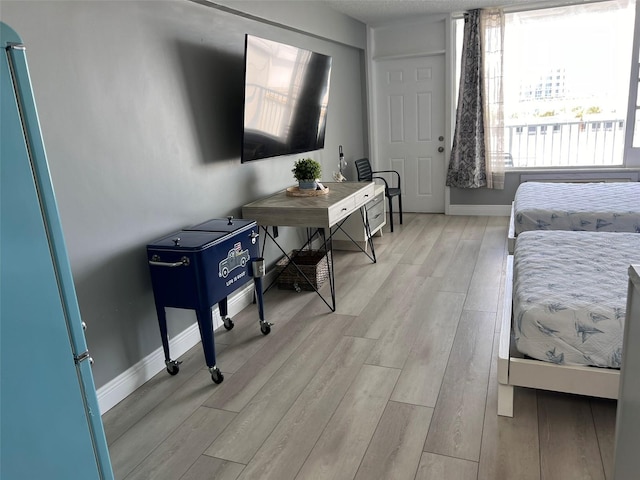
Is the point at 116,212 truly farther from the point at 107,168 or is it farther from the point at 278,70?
the point at 278,70

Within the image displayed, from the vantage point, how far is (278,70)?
3354 mm

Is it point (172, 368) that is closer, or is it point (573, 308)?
point (573, 308)

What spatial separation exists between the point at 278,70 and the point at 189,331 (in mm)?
1844

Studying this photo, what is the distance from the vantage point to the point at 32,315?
121 centimetres

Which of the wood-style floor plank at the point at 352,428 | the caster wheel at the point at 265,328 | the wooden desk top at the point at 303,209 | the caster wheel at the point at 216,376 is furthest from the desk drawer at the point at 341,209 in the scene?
the caster wheel at the point at 216,376

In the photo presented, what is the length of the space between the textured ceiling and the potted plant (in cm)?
190

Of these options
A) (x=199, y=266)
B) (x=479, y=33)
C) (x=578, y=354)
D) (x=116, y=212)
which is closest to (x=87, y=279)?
(x=116, y=212)

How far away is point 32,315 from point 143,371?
150cm

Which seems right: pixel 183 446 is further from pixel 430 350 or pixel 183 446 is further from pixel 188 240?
pixel 430 350

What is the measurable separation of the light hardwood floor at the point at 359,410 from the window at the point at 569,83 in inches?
130

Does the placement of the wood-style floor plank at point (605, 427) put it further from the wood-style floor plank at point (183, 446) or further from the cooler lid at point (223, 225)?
the cooler lid at point (223, 225)

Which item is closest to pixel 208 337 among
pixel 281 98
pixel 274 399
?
pixel 274 399

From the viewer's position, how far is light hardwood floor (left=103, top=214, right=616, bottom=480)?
1912mm

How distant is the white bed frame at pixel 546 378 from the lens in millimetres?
1990
